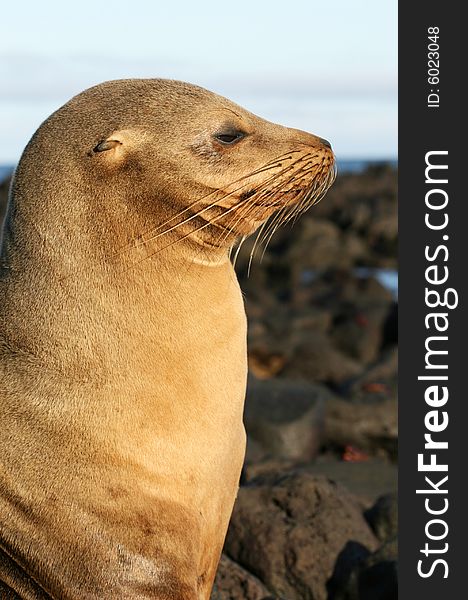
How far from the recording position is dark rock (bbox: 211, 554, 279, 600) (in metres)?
5.79

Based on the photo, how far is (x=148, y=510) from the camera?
4.51 metres

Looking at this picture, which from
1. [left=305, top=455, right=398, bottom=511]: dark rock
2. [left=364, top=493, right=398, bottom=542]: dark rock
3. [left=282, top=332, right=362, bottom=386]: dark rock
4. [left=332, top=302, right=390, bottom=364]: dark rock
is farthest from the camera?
[left=332, top=302, right=390, bottom=364]: dark rock

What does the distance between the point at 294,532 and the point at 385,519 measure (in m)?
0.80

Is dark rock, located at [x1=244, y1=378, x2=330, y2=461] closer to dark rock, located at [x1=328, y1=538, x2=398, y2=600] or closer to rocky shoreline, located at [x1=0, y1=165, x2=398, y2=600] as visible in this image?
rocky shoreline, located at [x1=0, y1=165, x2=398, y2=600]

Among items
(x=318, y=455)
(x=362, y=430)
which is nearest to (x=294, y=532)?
(x=318, y=455)

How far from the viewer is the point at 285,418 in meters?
10.1

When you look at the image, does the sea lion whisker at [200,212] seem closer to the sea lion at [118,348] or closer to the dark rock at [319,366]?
the sea lion at [118,348]

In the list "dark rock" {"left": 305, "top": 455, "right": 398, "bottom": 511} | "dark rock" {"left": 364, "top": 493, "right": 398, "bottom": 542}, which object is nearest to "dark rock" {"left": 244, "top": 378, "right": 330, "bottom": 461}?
"dark rock" {"left": 305, "top": 455, "right": 398, "bottom": 511}

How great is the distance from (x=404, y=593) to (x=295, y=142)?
253cm

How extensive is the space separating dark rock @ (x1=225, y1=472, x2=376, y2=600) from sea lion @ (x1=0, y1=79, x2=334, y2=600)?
1.79m

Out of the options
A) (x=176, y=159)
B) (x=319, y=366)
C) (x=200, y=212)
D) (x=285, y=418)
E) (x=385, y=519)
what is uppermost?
(x=176, y=159)

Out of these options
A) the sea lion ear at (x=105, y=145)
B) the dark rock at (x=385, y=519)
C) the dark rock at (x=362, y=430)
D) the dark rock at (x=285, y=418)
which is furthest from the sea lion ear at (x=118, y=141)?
the dark rock at (x=362, y=430)

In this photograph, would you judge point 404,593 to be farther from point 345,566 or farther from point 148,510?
point 148,510

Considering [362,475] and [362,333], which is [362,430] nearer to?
[362,475]
